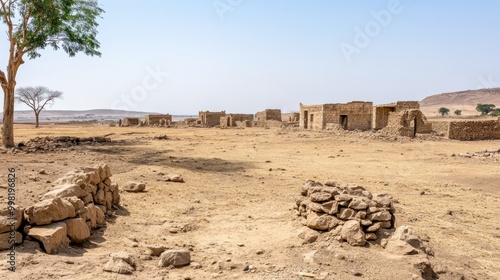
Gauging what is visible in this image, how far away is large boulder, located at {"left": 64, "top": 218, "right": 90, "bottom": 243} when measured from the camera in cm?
461

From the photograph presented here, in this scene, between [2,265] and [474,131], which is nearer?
[2,265]

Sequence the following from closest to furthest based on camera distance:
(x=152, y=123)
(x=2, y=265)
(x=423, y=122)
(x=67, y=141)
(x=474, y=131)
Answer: (x=2, y=265) < (x=67, y=141) < (x=474, y=131) < (x=423, y=122) < (x=152, y=123)

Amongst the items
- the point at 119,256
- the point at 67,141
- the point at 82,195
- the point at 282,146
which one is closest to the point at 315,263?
the point at 119,256

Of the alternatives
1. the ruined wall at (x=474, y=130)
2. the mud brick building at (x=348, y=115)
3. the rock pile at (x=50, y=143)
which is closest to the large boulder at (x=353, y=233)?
the rock pile at (x=50, y=143)

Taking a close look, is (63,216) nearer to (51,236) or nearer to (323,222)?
(51,236)

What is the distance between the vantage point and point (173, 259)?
14.1ft

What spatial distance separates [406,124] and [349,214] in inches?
857

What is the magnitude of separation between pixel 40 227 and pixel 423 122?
26108mm

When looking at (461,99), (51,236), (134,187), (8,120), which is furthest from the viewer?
(461,99)

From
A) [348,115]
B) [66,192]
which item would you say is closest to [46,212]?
[66,192]

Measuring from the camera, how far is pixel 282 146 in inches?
797

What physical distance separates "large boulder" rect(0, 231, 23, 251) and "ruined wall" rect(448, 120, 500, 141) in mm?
24784

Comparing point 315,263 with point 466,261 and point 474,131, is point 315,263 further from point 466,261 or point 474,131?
point 474,131

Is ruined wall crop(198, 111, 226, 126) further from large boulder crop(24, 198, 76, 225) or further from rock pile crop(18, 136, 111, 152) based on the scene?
large boulder crop(24, 198, 76, 225)
